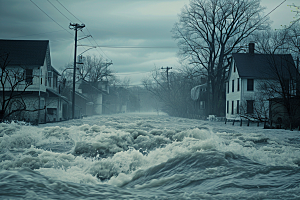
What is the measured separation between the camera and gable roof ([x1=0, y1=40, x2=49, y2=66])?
33.3 meters

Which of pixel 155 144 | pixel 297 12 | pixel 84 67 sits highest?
pixel 84 67

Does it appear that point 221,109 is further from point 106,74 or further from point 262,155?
point 262,155

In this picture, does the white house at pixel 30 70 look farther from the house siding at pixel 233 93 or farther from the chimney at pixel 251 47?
the chimney at pixel 251 47

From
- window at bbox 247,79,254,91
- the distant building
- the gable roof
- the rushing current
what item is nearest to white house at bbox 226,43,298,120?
window at bbox 247,79,254,91

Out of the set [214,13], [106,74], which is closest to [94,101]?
[106,74]

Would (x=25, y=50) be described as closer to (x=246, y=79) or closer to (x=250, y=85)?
(x=246, y=79)

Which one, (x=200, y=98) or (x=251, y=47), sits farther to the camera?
(x=200, y=98)

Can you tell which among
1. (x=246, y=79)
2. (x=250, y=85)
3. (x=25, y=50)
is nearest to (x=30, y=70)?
(x=25, y=50)

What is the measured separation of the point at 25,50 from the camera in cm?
3466

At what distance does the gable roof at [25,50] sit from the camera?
33.3 meters

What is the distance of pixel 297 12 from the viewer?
401 inches

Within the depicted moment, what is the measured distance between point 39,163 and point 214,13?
37.8 metres

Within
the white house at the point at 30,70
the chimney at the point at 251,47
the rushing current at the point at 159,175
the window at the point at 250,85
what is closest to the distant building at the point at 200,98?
the window at the point at 250,85

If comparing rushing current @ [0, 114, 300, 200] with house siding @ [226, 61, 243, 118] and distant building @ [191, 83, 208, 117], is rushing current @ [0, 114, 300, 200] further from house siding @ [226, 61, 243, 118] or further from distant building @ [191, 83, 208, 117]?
distant building @ [191, 83, 208, 117]
